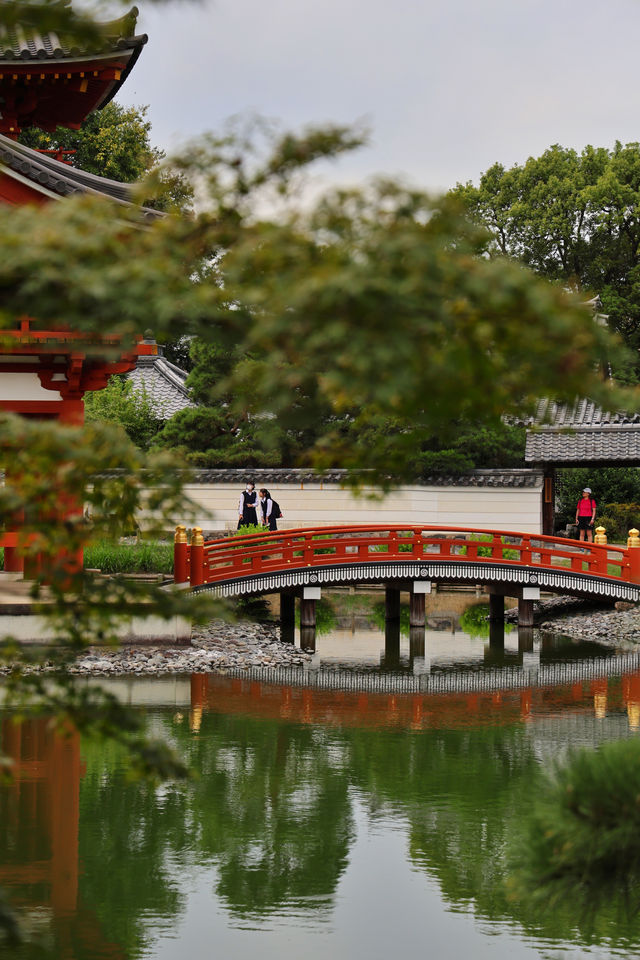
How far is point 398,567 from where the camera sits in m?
19.2

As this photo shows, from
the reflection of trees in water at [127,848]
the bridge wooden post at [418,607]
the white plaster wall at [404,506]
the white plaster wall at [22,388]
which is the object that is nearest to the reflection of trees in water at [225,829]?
the reflection of trees in water at [127,848]

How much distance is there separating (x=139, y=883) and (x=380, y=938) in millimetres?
1759

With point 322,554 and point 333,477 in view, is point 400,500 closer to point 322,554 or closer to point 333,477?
point 333,477

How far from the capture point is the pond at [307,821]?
24.3 feet

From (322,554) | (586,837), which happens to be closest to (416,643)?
(322,554)

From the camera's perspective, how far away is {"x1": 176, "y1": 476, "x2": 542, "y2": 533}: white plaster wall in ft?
87.9

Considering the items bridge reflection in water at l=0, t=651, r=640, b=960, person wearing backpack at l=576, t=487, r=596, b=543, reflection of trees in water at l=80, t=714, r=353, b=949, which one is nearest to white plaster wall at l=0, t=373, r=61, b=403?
bridge reflection in water at l=0, t=651, r=640, b=960

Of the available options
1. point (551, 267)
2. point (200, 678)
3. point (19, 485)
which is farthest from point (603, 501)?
point (19, 485)

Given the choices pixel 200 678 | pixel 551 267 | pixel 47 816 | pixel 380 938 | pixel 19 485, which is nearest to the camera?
pixel 19 485

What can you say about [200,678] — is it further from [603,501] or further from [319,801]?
[603,501]

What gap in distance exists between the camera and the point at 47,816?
9.64m

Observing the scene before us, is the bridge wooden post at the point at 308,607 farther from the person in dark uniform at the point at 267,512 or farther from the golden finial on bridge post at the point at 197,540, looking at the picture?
the person in dark uniform at the point at 267,512

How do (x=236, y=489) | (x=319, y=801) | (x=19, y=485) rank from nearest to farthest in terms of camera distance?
(x=19, y=485), (x=319, y=801), (x=236, y=489)

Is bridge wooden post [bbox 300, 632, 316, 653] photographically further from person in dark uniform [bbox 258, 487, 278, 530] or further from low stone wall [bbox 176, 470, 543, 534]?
low stone wall [bbox 176, 470, 543, 534]
